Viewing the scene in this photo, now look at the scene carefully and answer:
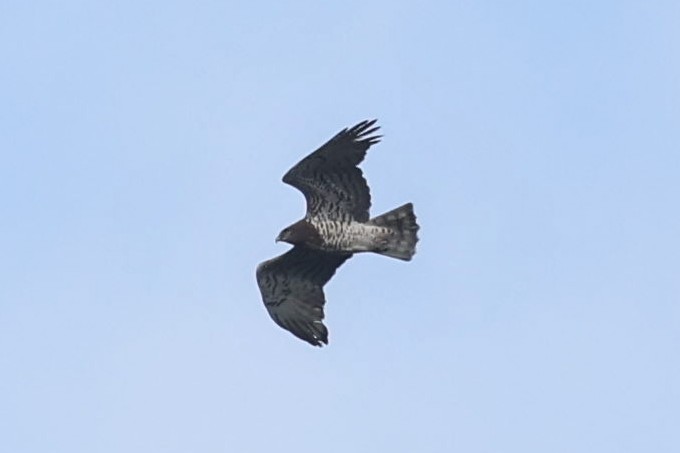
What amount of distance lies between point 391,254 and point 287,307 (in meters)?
1.64

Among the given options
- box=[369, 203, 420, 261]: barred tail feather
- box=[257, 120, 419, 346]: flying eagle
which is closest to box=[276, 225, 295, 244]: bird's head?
box=[257, 120, 419, 346]: flying eagle

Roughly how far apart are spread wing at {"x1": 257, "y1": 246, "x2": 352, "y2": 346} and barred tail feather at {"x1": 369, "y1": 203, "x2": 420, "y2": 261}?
0.72 meters

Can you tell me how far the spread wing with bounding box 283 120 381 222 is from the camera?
92.3 feet

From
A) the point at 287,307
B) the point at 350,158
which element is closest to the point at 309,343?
the point at 287,307

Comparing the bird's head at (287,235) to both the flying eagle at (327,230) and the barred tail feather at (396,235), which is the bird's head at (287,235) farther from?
the barred tail feather at (396,235)

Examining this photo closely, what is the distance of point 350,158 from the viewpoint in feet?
92.2

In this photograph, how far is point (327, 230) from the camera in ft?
Answer: 92.7

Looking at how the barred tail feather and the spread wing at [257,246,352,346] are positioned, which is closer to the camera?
the barred tail feather

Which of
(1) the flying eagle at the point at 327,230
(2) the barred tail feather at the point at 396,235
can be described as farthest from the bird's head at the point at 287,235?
(2) the barred tail feather at the point at 396,235

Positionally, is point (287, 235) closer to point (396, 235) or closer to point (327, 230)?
point (327, 230)

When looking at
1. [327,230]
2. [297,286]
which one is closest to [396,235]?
[327,230]

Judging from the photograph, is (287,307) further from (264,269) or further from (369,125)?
(369,125)

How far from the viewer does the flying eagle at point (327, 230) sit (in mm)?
28156

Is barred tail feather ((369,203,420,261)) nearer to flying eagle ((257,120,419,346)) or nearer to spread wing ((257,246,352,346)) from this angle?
flying eagle ((257,120,419,346))
